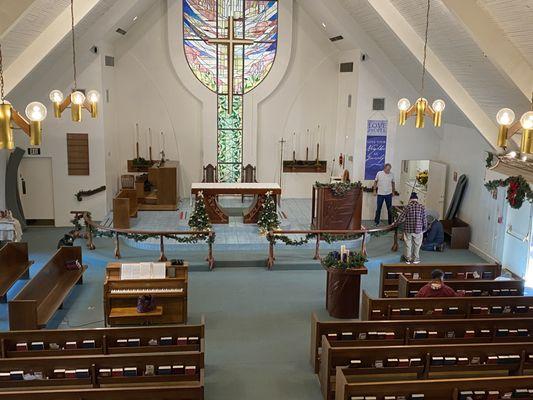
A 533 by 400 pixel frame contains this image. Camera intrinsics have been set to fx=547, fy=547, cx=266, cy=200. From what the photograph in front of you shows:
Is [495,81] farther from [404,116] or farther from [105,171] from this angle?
[105,171]

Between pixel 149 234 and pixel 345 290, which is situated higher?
pixel 149 234

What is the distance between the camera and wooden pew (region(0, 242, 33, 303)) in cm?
1017

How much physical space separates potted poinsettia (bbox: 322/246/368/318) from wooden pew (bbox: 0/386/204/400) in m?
4.19

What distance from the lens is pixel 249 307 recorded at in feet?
33.2

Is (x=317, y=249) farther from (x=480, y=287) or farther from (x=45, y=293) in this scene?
(x=45, y=293)

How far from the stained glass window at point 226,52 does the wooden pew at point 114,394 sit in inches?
467

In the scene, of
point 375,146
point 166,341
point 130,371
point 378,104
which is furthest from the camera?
point 375,146

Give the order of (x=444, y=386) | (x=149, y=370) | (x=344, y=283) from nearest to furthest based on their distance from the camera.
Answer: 1. (x=444, y=386)
2. (x=149, y=370)
3. (x=344, y=283)

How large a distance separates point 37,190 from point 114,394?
441 inches

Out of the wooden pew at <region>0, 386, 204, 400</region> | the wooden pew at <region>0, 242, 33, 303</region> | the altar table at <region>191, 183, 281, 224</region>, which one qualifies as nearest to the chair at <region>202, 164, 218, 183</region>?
the altar table at <region>191, 183, 281, 224</region>

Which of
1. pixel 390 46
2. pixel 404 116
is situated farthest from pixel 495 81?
pixel 390 46

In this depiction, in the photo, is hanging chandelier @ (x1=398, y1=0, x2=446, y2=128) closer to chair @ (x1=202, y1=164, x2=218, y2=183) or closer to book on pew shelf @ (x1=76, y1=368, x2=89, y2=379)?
book on pew shelf @ (x1=76, y1=368, x2=89, y2=379)

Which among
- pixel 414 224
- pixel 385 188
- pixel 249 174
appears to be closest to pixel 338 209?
pixel 414 224

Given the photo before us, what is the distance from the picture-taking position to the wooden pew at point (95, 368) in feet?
20.6
